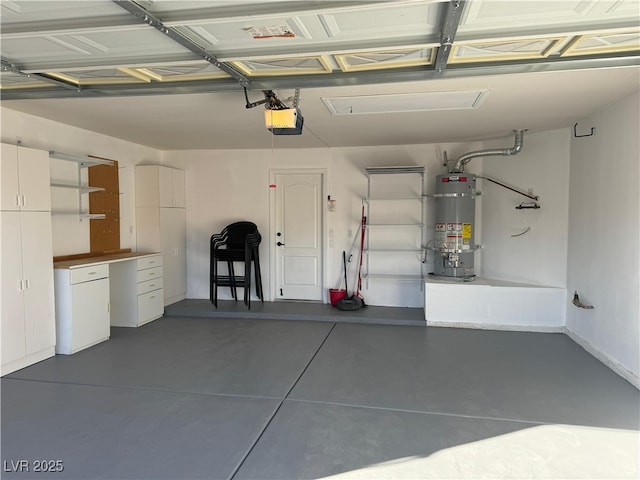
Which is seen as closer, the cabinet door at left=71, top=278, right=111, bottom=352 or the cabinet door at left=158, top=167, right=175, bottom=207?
the cabinet door at left=71, top=278, right=111, bottom=352

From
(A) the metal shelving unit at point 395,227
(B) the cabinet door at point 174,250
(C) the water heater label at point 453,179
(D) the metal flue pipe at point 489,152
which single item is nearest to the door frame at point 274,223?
(A) the metal shelving unit at point 395,227

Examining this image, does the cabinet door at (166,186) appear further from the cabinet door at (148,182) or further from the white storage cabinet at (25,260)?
the white storage cabinet at (25,260)

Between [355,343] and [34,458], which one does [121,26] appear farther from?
[355,343]

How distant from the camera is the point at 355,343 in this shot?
4629 millimetres

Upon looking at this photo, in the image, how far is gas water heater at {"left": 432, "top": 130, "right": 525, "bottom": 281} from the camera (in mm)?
5387

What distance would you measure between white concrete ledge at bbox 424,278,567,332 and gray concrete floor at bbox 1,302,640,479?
44cm

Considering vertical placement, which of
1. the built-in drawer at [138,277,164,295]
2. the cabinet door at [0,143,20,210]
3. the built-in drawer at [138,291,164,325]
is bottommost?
the built-in drawer at [138,291,164,325]

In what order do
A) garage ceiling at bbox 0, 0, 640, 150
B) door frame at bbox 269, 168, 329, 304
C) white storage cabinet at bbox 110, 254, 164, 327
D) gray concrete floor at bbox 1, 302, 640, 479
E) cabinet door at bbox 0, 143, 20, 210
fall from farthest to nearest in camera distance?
door frame at bbox 269, 168, 329, 304
white storage cabinet at bbox 110, 254, 164, 327
cabinet door at bbox 0, 143, 20, 210
gray concrete floor at bbox 1, 302, 640, 479
garage ceiling at bbox 0, 0, 640, 150

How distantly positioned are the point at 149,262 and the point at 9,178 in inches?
83.1

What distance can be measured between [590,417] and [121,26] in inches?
153

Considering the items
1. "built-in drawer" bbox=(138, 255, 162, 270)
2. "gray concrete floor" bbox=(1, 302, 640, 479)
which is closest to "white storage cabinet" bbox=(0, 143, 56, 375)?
"gray concrete floor" bbox=(1, 302, 640, 479)

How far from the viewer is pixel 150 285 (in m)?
5.54

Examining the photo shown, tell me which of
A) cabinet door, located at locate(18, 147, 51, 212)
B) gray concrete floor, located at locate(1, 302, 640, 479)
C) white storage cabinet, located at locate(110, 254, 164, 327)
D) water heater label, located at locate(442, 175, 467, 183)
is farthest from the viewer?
water heater label, located at locate(442, 175, 467, 183)

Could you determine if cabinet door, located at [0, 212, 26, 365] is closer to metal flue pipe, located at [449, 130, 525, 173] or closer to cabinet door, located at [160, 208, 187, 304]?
cabinet door, located at [160, 208, 187, 304]
